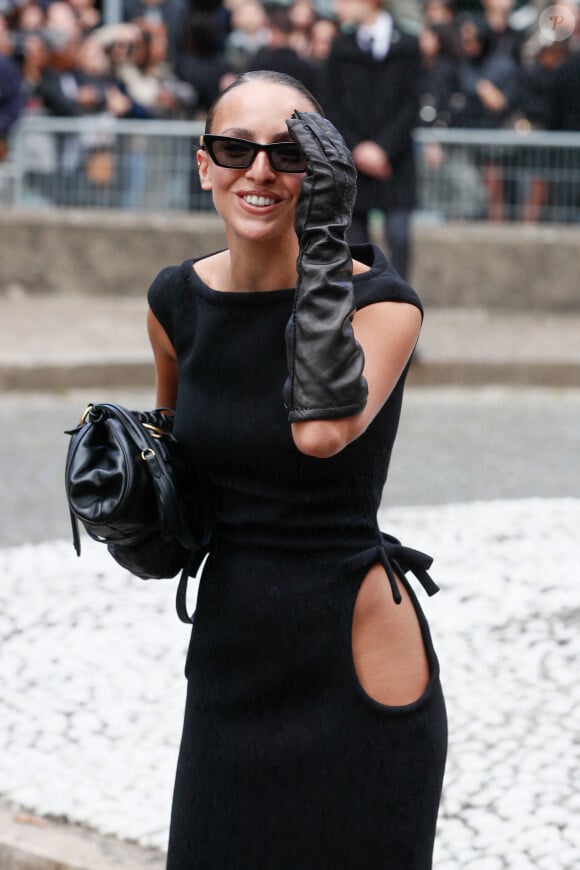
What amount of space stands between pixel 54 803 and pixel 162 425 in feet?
5.65

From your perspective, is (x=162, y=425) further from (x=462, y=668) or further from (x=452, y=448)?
(x=452, y=448)

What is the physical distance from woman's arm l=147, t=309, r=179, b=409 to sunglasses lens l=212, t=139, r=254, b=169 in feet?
1.35

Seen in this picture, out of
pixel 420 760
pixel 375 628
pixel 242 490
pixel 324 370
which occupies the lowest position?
pixel 420 760

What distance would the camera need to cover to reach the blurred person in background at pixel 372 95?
387 inches

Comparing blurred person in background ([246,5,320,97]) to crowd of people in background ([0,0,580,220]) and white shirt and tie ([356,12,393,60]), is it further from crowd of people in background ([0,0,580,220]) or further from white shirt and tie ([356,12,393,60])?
crowd of people in background ([0,0,580,220])

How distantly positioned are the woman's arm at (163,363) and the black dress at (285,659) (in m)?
0.26

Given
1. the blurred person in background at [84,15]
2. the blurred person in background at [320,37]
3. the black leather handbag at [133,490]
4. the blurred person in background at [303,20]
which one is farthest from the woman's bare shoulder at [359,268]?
the blurred person in background at [84,15]

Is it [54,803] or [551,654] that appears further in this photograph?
[551,654]

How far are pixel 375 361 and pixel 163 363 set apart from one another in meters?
0.62

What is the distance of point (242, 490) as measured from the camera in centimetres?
269

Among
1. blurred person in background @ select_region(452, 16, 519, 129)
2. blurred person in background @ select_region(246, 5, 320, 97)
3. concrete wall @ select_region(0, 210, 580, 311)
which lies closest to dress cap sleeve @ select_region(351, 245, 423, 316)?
blurred person in background @ select_region(246, 5, 320, 97)

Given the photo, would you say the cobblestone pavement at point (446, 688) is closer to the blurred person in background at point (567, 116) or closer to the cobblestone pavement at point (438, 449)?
the cobblestone pavement at point (438, 449)

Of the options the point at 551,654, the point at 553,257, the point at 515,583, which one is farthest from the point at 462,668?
the point at 553,257

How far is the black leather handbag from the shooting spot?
8.54 feet
